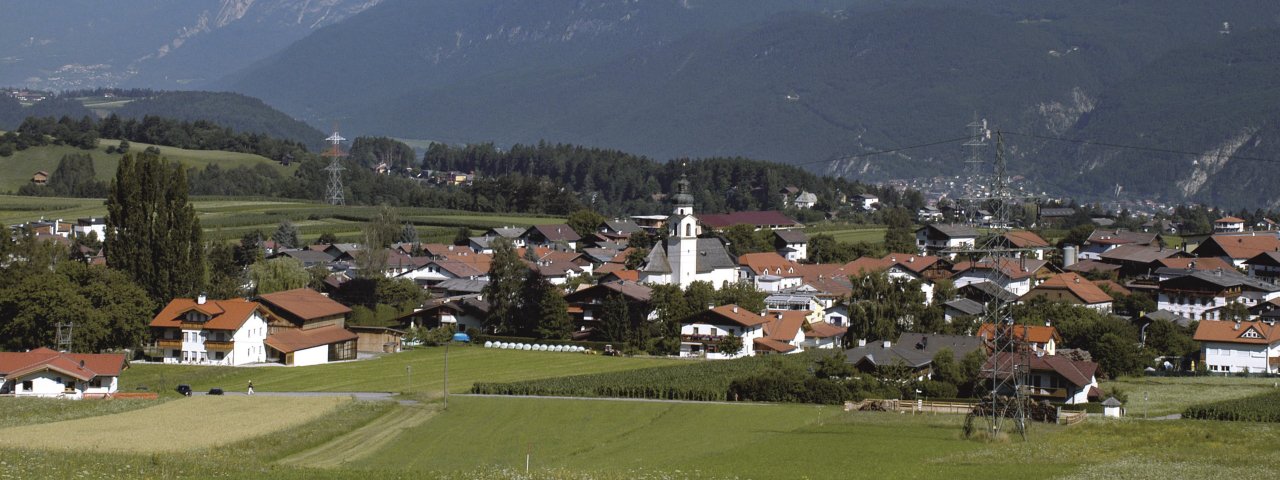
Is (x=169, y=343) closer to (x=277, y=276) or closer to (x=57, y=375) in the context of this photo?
(x=57, y=375)

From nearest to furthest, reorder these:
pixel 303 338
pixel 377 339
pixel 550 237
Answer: pixel 303 338 → pixel 377 339 → pixel 550 237

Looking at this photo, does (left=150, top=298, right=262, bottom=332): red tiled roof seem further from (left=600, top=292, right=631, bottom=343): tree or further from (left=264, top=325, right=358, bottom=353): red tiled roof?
(left=600, top=292, right=631, bottom=343): tree

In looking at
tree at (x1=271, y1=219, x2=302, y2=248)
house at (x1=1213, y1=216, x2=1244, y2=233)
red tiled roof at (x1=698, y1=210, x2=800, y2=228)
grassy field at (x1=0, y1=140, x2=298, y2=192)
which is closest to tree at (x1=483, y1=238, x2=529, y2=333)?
tree at (x1=271, y1=219, x2=302, y2=248)

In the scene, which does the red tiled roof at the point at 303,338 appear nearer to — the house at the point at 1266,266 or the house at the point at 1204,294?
the house at the point at 1204,294

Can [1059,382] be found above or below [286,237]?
below

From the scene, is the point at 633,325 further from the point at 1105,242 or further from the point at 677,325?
the point at 1105,242

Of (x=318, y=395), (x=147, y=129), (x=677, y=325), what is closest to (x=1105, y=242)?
(x=677, y=325)

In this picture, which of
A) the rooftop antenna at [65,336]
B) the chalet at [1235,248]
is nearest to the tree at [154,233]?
the rooftop antenna at [65,336]

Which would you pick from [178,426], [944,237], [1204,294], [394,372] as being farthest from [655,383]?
[944,237]
